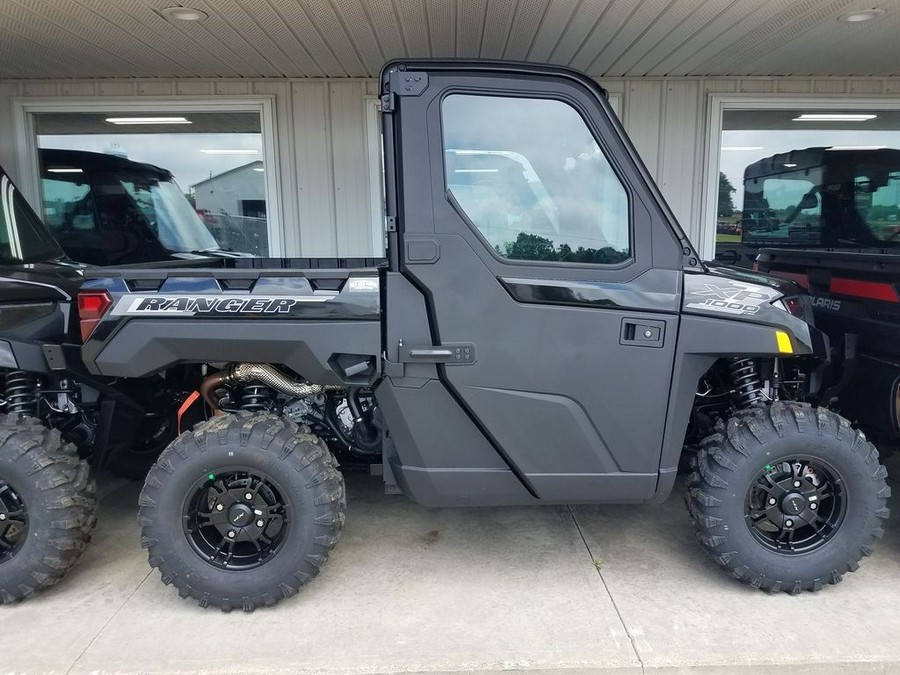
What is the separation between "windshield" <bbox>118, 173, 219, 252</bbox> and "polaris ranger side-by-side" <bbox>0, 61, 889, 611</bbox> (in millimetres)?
2924

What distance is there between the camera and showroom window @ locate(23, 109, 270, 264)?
5.69 meters

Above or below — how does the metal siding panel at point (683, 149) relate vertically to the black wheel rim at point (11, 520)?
above

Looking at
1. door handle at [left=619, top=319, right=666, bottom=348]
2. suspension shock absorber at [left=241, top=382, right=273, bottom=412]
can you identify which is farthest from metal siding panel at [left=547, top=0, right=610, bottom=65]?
suspension shock absorber at [left=241, top=382, right=273, bottom=412]

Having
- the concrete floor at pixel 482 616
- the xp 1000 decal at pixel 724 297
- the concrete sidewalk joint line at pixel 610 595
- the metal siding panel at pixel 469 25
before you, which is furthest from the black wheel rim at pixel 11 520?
the metal siding panel at pixel 469 25

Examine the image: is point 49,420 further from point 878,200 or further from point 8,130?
point 878,200

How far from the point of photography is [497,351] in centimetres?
267

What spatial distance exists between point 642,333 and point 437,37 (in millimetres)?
3118

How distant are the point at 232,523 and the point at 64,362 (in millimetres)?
1108

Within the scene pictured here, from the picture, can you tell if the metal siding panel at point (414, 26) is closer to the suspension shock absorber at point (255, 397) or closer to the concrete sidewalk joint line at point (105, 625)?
the suspension shock absorber at point (255, 397)

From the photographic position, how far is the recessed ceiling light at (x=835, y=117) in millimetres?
5910

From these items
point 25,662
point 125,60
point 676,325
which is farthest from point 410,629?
point 125,60

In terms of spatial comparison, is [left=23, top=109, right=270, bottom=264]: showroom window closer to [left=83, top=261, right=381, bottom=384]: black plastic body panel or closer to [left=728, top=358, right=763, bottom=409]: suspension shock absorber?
[left=83, top=261, right=381, bottom=384]: black plastic body panel

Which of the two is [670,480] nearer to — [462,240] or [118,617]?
[462,240]

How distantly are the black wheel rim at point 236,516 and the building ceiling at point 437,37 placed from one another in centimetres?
302
